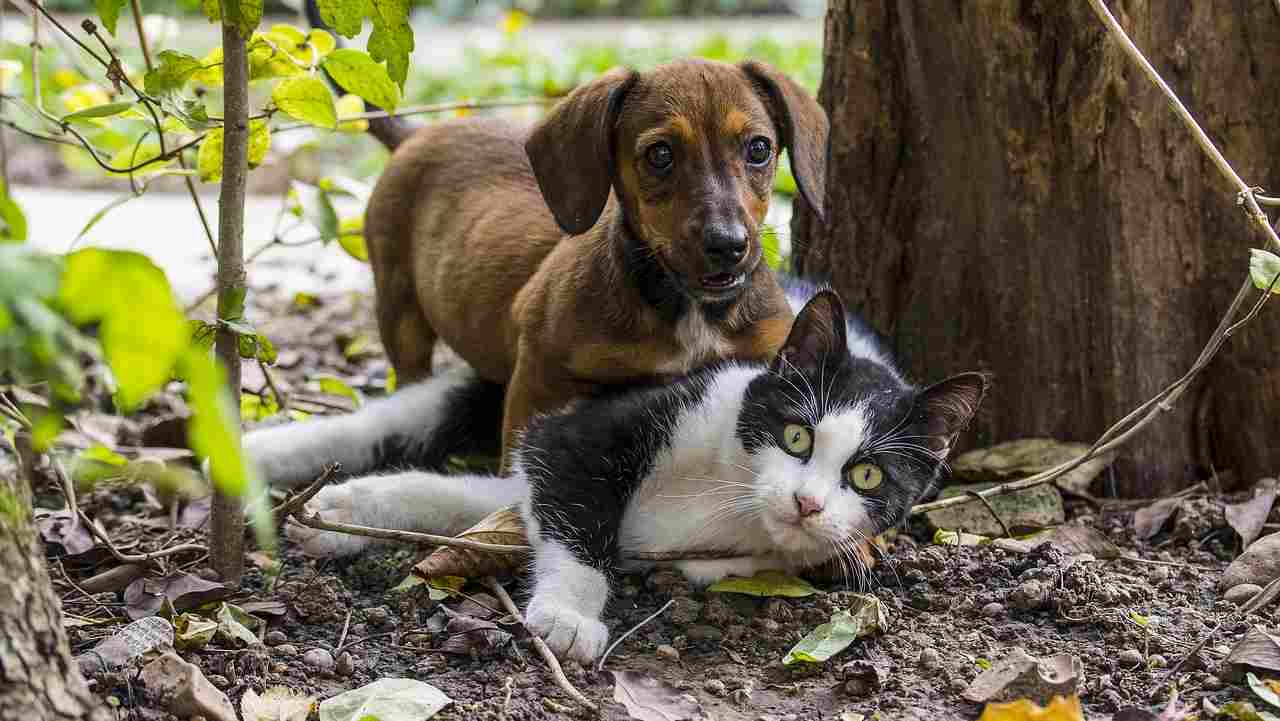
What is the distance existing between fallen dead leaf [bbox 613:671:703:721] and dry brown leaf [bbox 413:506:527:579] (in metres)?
0.55

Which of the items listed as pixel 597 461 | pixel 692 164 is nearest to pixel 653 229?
pixel 692 164

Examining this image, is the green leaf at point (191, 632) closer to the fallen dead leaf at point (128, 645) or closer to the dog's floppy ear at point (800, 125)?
the fallen dead leaf at point (128, 645)

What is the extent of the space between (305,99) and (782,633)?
1544 mm

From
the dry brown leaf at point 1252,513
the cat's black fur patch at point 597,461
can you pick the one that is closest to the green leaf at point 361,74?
the cat's black fur patch at point 597,461

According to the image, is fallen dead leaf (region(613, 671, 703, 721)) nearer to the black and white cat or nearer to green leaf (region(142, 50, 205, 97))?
the black and white cat

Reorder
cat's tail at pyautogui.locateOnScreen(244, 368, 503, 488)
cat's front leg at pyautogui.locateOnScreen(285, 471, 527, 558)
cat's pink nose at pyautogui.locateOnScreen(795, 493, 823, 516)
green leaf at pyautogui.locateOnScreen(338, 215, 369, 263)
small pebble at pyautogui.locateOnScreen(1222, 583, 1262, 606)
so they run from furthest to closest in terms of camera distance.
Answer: green leaf at pyautogui.locateOnScreen(338, 215, 369, 263), cat's tail at pyautogui.locateOnScreen(244, 368, 503, 488), cat's front leg at pyautogui.locateOnScreen(285, 471, 527, 558), small pebble at pyautogui.locateOnScreen(1222, 583, 1262, 606), cat's pink nose at pyautogui.locateOnScreen(795, 493, 823, 516)

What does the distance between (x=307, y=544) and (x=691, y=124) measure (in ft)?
4.79

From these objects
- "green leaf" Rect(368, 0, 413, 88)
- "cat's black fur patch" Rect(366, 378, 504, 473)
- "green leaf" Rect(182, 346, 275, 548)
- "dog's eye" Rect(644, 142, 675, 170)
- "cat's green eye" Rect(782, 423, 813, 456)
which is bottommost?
"cat's black fur patch" Rect(366, 378, 504, 473)

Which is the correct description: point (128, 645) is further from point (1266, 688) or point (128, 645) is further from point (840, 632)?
point (1266, 688)

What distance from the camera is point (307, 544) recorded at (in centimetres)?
319

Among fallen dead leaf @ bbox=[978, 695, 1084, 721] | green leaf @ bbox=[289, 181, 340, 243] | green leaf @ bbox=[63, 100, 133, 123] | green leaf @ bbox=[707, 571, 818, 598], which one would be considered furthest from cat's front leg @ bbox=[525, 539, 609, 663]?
green leaf @ bbox=[63, 100, 133, 123]

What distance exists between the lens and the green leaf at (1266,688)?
7.56 feet

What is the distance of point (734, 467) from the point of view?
3029 mm

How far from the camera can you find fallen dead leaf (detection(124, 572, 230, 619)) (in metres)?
2.65
